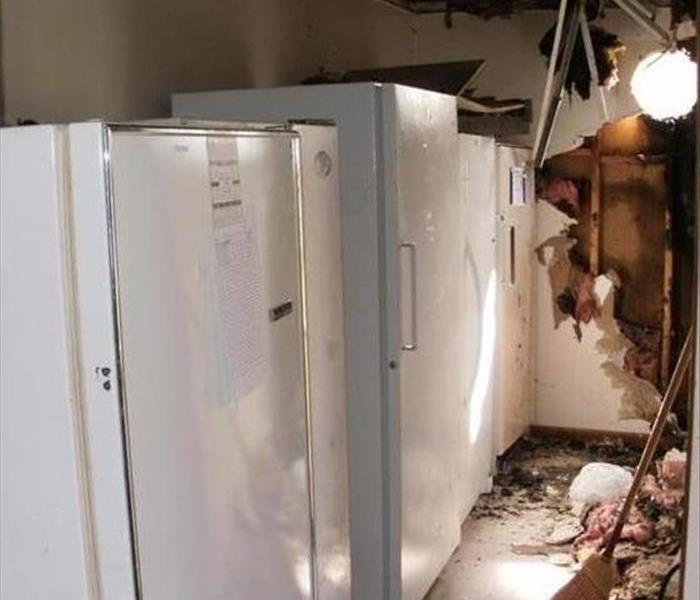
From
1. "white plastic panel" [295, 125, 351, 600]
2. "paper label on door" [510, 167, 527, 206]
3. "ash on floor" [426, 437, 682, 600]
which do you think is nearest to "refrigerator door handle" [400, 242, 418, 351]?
"white plastic panel" [295, 125, 351, 600]

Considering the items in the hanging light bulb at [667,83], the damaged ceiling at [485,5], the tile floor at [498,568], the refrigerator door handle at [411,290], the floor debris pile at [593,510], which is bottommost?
the tile floor at [498,568]

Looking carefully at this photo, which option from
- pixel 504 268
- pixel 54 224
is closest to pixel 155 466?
pixel 54 224

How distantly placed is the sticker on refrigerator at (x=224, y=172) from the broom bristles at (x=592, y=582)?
177 cm

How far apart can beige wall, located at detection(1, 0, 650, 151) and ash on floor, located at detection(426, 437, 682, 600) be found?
200cm

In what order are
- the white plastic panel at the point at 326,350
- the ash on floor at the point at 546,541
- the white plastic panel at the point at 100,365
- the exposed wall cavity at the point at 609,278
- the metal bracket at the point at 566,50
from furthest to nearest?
the exposed wall cavity at the point at 609,278 → the ash on floor at the point at 546,541 → the metal bracket at the point at 566,50 → the white plastic panel at the point at 326,350 → the white plastic panel at the point at 100,365

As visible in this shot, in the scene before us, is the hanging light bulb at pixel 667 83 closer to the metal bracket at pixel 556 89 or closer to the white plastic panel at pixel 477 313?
the metal bracket at pixel 556 89

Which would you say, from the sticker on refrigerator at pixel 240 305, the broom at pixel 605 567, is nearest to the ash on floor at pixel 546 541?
the broom at pixel 605 567

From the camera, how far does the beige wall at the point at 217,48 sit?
2.38m

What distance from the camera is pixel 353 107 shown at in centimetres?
259

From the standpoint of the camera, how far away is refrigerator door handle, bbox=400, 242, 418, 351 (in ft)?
8.89

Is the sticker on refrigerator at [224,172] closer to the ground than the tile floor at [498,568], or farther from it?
farther from it

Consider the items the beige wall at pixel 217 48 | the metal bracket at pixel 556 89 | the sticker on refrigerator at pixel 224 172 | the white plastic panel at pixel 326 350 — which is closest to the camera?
the sticker on refrigerator at pixel 224 172

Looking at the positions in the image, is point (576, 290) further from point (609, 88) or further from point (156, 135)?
point (156, 135)

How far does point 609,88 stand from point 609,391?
167cm
